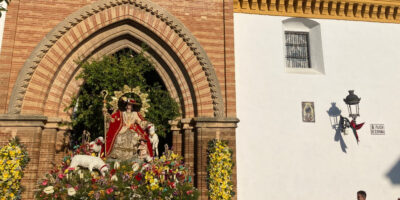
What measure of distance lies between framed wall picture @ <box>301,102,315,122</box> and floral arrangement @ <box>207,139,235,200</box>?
2.73 m

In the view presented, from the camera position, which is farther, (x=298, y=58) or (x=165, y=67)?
(x=298, y=58)

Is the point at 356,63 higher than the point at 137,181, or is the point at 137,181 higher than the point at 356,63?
the point at 356,63

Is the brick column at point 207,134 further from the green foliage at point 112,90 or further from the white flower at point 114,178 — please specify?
the white flower at point 114,178

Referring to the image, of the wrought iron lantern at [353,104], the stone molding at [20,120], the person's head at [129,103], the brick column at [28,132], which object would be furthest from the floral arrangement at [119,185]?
the wrought iron lantern at [353,104]

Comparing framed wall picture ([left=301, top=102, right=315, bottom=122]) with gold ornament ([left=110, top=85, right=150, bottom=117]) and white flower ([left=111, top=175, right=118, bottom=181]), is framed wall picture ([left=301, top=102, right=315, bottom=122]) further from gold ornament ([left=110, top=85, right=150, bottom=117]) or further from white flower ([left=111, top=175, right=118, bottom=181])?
white flower ([left=111, top=175, right=118, bottom=181])

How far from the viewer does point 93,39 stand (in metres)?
8.91

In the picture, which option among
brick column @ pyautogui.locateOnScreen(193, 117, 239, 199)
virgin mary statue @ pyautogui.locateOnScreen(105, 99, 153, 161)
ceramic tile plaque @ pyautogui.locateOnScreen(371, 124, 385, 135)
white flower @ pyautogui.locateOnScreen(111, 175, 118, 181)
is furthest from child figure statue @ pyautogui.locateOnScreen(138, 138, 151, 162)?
ceramic tile plaque @ pyautogui.locateOnScreen(371, 124, 385, 135)

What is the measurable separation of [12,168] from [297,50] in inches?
354

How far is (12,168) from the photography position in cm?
697

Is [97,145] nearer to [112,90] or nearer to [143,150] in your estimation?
[143,150]

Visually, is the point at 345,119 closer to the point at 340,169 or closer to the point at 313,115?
the point at 313,115

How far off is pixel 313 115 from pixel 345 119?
0.94 metres

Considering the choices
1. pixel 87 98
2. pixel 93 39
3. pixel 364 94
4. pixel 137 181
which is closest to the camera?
pixel 137 181

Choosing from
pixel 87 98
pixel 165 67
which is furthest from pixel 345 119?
pixel 87 98
